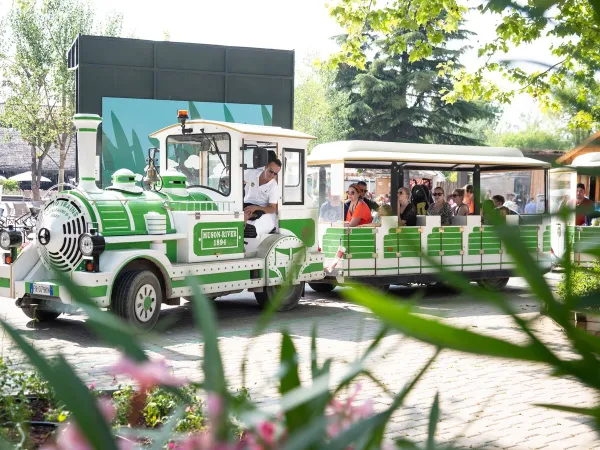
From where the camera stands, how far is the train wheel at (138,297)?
8445 millimetres

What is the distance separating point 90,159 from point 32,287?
1.55m


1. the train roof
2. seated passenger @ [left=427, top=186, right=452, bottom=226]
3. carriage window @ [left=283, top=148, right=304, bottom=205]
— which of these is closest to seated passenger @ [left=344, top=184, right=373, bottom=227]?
carriage window @ [left=283, top=148, right=304, bottom=205]

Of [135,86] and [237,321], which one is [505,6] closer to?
[237,321]

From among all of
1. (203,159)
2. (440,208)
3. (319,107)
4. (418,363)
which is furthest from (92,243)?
(319,107)

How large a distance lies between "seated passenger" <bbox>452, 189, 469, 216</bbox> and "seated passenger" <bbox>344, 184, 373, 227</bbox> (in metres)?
1.92

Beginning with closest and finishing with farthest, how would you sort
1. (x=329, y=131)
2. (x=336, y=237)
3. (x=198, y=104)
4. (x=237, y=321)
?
(x=237, y=321), (x=336, y=237), (x=198, y=104), (x=329, y=131)

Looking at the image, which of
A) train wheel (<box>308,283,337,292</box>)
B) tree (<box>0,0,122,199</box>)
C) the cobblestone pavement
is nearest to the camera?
the cobblestone pavement

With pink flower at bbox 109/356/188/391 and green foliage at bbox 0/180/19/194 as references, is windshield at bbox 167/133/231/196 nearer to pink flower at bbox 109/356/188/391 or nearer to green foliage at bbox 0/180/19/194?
pink flower at bbox 109/356/188/391

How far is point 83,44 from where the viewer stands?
16375 mm

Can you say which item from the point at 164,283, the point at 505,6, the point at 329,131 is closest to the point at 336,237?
the point at 164,283

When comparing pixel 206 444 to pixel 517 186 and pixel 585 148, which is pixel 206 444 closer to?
pixel 585 148

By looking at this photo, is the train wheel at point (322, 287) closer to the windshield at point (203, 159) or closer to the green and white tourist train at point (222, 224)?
the green and white tourist train at point (222, 224)

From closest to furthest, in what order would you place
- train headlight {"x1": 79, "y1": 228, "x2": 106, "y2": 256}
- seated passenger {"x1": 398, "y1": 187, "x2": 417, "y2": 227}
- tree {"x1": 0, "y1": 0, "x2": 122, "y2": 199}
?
train headlight {"x1": 79, "y1": 228, "x2": 106, "y2": 256} < seated passenger {"x1": 398, "y1": 187, "x2": 417, "y2": 227} < tree {"x1": 0, "y1": 0, "x2": 122, "y2": 199}

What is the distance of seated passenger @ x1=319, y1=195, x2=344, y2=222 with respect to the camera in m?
11.8
